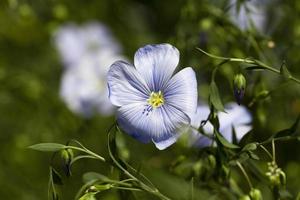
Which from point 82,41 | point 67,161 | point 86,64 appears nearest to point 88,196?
point 67,161

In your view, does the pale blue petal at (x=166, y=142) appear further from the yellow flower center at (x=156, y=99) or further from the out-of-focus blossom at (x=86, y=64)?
the out-of-focus blossom at (x=86, y=64)

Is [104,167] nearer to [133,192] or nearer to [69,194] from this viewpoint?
[69,194]

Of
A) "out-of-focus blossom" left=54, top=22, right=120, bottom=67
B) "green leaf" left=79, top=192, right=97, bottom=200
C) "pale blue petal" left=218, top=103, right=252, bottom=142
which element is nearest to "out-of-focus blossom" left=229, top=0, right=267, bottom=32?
"pale blue petal" left=218, top=103, right=252, bottom=142

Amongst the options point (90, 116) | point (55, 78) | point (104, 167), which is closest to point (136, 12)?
point (55, 78)

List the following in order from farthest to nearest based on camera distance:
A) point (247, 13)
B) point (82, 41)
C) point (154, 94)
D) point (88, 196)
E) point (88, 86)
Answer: point (82, 41) < point (88, 86) < point (247, 13) < point (154, 94) < point (88, 196)

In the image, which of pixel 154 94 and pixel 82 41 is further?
pixel 82 41

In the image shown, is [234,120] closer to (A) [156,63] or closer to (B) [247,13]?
(B) [247,13]
